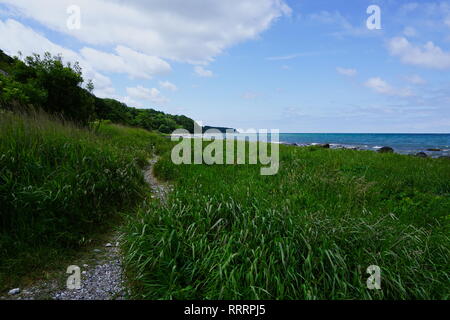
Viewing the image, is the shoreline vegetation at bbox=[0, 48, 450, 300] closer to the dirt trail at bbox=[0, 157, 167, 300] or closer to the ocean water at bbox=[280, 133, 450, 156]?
the dirt trail at bbox=[0, 157, 167, 300]

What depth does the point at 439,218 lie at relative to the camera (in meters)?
3.89

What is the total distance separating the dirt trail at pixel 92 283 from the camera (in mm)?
2246

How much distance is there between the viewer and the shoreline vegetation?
7.07 ft

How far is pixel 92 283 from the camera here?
242 cm

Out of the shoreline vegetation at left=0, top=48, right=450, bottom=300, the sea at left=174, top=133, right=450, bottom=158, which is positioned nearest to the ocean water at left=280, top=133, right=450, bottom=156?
the sea at left=174, top=133, right=450, bottom=158

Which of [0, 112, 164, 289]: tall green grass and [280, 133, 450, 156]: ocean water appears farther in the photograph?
[280, 133, 450, 156]: ocean water

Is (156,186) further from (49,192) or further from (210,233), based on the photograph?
(210,233)

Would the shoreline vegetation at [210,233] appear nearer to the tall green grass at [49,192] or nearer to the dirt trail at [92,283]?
the tall green grass at [49,192]

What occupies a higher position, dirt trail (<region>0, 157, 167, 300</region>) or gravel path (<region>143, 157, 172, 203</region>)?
gravel path (<region>143, 157, 172, 203</region>)

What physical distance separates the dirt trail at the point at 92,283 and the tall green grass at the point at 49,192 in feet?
0.94

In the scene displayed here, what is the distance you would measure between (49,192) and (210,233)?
270cm

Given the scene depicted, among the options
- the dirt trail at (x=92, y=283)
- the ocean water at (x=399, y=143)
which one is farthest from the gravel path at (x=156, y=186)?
the ocean water at (x=399, y=143)

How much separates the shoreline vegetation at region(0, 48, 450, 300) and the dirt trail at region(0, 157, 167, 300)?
0.48 feet
